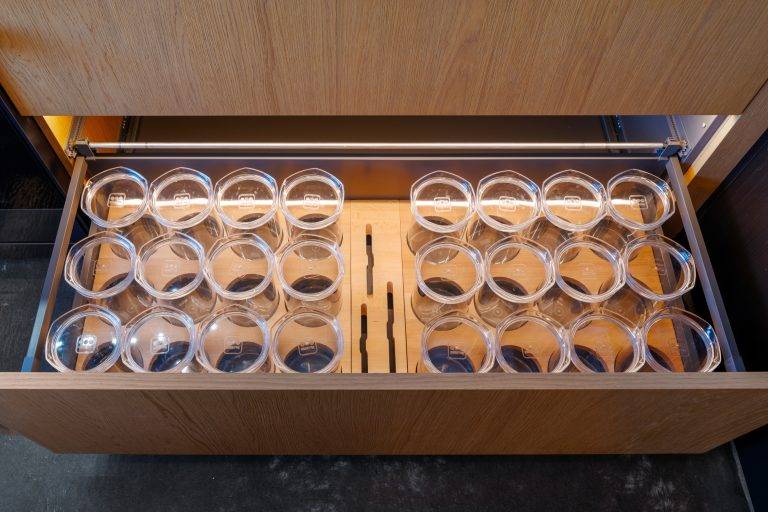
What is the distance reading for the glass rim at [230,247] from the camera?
1.12m

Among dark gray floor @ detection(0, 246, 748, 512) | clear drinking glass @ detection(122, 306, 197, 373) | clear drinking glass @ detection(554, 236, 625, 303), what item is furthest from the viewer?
dark gray floor @ detection(0, 246, 748, 512)

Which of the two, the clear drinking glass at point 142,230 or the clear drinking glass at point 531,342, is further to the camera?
the clear drinking glass at point 142,230

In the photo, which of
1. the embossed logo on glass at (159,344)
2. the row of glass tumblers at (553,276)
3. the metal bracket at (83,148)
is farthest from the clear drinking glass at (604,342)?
the metal bracket at (83,148)

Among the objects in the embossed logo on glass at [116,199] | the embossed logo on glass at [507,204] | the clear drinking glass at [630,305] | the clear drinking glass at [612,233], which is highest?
the embossed logo on glass at [116,199]

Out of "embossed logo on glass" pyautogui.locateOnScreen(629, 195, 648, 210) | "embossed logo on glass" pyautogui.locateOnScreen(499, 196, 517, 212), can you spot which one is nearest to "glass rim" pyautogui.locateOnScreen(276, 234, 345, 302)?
"embossed logo on glass" pyautogui.locateOnScreen(499, 196, 517, 212)

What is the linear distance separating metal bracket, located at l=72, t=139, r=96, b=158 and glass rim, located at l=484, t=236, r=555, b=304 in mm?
807

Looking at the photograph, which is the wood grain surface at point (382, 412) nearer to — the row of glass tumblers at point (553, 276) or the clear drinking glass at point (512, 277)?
the row of glass tumblers at point (553, 276)

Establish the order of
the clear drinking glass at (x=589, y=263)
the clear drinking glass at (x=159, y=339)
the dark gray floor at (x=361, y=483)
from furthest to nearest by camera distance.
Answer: the dark gray floor at (x=361, y=483) < the clear drinking glass at (x=589, y=263) < the clear drinking glass at (x=159, y=339)

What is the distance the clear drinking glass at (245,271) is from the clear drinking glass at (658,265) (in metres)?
0.68

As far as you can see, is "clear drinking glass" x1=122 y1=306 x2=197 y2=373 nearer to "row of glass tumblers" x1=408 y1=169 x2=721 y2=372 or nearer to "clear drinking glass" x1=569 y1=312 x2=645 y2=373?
"row of glass tumblers" x1=408 y1=169 x2=721 y2=372

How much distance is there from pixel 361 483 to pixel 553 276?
667 millimetres

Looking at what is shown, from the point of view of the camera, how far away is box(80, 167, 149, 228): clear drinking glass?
1.21 meters

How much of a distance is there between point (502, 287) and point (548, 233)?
0.55ft

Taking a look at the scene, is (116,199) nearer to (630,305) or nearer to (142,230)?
(142,230)
